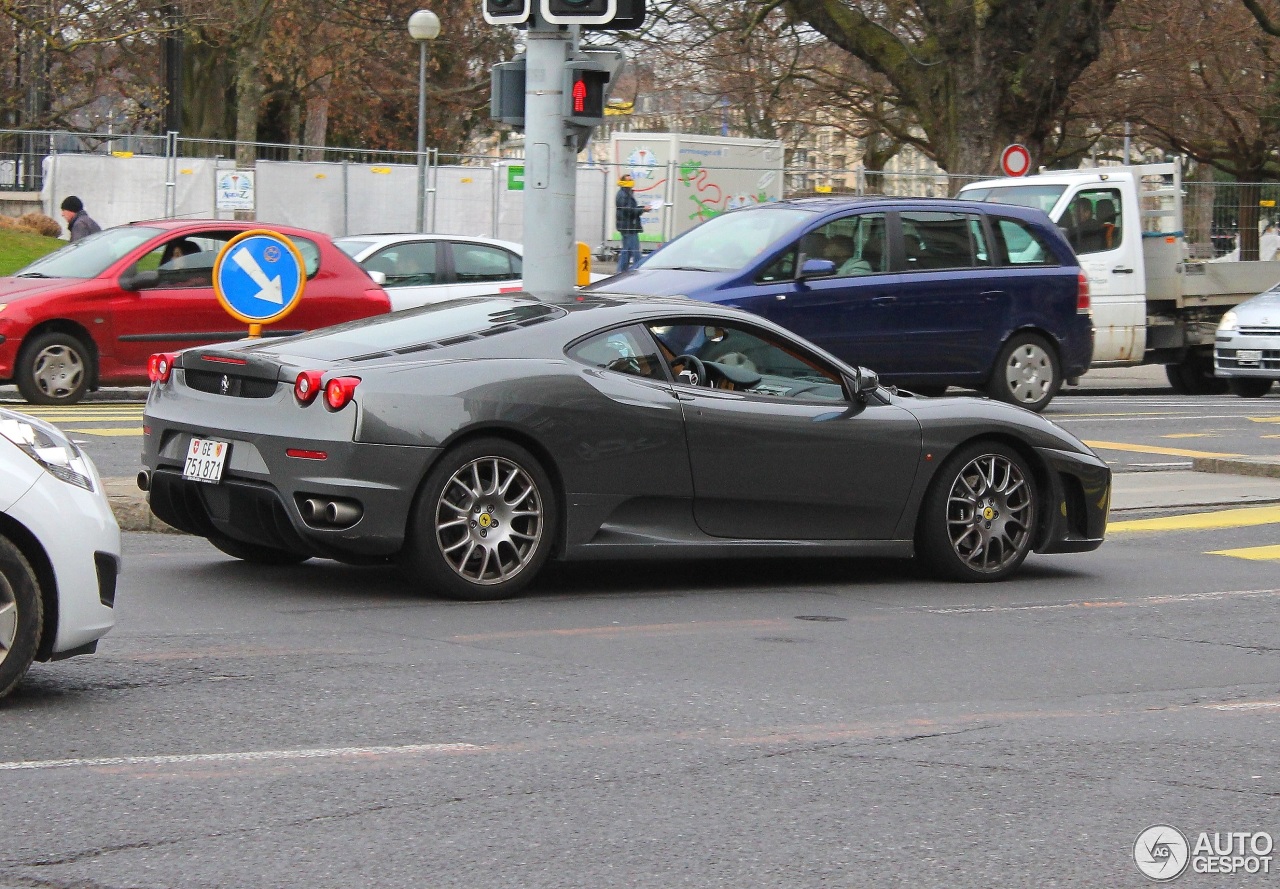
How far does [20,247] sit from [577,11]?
19.1 metres

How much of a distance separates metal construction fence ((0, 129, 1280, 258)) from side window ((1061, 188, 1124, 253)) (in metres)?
8.59

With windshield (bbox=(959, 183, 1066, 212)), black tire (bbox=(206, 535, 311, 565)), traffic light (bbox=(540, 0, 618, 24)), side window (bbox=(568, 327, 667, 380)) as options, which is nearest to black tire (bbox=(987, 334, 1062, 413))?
windshield (bbox=(959, 183, 1066, 212))

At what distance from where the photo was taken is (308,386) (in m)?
7.59

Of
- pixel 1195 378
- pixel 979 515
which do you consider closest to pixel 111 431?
pixel 979 515

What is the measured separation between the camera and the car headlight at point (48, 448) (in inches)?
225

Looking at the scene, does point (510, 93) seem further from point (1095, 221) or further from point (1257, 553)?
point (1095, 221)

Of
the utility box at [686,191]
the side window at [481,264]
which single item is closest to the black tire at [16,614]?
the side window at [481,264]

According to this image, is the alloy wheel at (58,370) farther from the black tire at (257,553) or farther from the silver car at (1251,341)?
the silver car at (1251,341)

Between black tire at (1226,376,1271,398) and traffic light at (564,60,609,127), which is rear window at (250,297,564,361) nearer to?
traffic light at (564,60,609,127)

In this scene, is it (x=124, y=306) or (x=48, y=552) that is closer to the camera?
(x=48, y=552)

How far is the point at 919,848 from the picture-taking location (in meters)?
4.64

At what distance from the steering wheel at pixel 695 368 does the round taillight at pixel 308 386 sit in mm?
1728

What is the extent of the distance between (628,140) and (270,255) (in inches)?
1067

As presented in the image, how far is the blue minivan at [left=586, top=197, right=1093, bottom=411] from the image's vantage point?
15.1m
